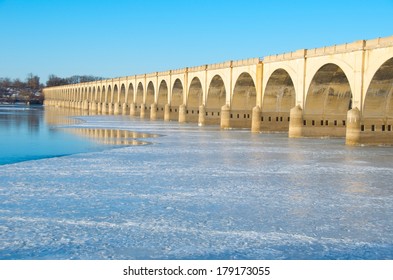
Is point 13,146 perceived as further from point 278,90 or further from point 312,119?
point 278,90

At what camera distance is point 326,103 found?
131 ft

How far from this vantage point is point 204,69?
6025 centimetres

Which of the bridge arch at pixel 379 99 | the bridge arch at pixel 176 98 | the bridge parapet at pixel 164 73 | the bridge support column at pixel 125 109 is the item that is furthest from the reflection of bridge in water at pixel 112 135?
the bridge support column at pixel 125 109

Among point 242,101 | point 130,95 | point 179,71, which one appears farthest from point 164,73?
point 130,95

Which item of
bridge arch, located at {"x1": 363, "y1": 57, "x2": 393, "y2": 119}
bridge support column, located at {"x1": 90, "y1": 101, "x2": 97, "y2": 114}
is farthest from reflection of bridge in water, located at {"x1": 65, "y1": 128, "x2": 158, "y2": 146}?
bridge support column, located at {"x1": 90, "y1": 101, "x2": 97, "y2": 114}

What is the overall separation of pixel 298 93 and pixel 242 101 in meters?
13.7

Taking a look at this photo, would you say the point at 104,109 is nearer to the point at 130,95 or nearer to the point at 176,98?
the point at 130,95

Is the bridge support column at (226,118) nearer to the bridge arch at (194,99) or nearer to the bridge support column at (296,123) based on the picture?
the bridge support column at (296,123)

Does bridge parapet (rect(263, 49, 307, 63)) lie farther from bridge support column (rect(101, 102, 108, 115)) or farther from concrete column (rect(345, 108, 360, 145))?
bridge support column (rect(101, 102, 108, 115))

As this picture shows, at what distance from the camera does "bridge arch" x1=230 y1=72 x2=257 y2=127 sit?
51969 mm

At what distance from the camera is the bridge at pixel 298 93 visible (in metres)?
31.8

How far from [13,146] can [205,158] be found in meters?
13.3

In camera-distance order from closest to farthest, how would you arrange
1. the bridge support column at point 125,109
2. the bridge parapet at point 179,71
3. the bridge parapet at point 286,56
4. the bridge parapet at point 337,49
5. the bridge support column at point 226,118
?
the bridge parapet at point 337,49 → the bridge parapet at point 286,56 → the bridge support column at point 226,118 → the bridge parapet at point 179,71 → the bridge support column at point 125,109

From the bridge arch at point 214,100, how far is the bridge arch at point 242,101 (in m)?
6.38
